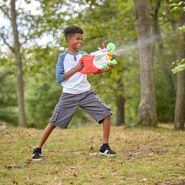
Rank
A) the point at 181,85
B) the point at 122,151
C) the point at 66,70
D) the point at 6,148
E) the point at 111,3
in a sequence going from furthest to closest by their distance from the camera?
the point at 111,3, the point at 181,85, the point at 6,148, the point at 122,151, the point at 66,70

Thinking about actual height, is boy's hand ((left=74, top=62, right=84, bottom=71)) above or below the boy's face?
below

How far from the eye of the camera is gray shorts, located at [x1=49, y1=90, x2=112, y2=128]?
7.37m

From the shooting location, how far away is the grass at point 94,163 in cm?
580

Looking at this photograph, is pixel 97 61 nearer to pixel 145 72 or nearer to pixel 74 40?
pixel 74 40

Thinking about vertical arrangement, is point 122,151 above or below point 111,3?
below

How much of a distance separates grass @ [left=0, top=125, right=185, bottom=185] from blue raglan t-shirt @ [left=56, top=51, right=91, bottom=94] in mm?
1069

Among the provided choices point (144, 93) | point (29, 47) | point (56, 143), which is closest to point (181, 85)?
point (144, 93)

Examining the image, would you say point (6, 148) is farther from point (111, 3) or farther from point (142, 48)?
point (111, 3)

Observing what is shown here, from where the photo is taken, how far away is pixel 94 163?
6.85 meters

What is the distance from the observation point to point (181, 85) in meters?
13.1

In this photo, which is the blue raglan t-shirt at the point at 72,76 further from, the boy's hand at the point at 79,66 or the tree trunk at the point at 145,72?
the tree trunk at the point at 145,72

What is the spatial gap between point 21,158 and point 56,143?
179cm

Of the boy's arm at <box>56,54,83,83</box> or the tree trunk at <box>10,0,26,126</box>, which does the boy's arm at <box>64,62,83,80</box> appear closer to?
the boy's arm at <box>56,54,83,83</box>

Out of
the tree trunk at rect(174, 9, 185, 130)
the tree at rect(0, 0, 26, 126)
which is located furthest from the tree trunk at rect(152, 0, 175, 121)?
the tree at rect(0, 0, 26, 126)
